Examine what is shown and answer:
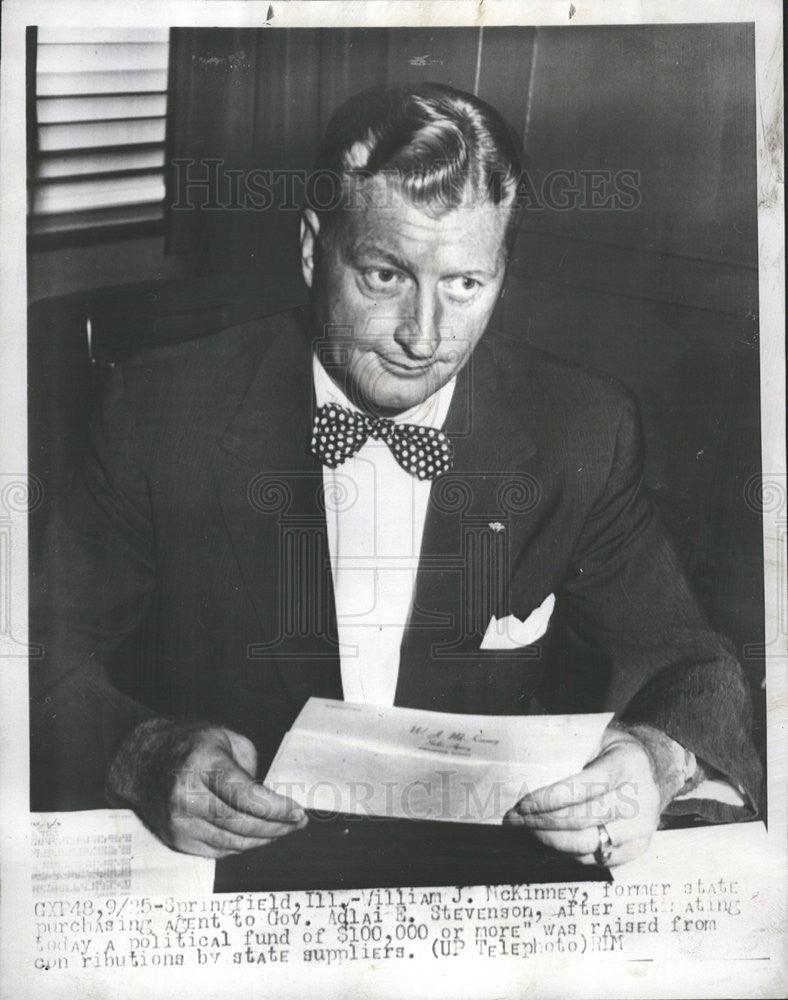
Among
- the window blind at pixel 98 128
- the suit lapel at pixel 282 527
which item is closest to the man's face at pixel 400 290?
the suit lapel at pixel 282 527

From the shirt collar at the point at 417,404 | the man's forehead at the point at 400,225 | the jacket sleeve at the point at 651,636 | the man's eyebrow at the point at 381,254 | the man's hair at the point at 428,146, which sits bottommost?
the jacket sleeve at the point at 651,636

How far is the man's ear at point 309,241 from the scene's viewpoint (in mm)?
2077

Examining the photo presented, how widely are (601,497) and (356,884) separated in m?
0.91

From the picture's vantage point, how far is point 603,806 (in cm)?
207

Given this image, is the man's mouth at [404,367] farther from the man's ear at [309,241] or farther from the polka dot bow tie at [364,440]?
the man's ear at [309,241]

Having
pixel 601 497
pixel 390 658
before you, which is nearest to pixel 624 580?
pixel 601 497

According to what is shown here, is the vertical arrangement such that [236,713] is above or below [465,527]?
below

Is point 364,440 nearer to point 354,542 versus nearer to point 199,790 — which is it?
point 354,542

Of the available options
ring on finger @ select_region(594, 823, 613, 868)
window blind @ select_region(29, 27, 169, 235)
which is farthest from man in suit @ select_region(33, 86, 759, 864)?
window blind @ select_region(29, 27, 169, 235)

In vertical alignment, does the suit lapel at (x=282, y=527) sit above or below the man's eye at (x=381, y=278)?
below

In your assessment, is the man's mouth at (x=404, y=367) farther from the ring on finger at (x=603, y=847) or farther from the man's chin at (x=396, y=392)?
the ring on finger at (x=603, y=847)

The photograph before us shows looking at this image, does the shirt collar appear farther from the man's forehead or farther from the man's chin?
the man's forehead

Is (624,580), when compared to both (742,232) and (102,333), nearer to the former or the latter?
(742,232)

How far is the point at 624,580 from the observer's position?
6.93 ft
